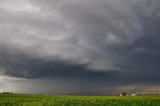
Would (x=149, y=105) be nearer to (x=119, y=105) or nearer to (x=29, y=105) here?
(x=119, y=105)

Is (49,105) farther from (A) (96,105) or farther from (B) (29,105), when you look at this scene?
(A) (96,105)

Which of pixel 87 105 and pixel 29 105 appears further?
pixel 29 105

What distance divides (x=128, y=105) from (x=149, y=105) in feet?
12.7

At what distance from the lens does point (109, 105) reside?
178 feet

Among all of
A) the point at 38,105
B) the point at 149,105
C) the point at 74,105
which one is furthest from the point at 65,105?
the point at 149,105

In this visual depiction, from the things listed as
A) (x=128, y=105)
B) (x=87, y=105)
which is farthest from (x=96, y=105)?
(x=128, y=105)

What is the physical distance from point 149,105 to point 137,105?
256 cm

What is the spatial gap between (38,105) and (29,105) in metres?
2.89

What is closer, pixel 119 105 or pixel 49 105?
pixel 119 105

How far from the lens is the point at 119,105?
53.8 metres

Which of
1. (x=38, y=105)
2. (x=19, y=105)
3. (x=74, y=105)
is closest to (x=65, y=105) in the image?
(x=74, y=105)

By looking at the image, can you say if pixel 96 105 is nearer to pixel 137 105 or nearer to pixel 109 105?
pixel 109 105

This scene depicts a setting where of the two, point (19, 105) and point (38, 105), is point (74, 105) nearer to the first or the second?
point (38, 105)

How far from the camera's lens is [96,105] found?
54656 mm
